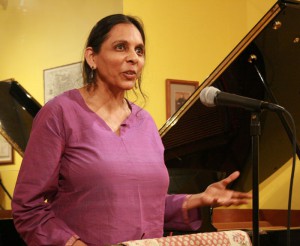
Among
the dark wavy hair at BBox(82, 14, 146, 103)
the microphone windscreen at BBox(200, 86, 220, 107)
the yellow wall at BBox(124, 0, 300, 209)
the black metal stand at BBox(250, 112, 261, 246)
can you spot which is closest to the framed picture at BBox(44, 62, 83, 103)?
the yellow wall at BBox(124, 0, 300, 209)

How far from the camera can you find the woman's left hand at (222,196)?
1745 mm

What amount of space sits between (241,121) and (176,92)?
4.77 ft

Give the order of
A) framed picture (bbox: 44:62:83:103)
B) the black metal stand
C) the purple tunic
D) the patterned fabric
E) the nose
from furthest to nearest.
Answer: framed picture (bbox: 44:62:83:103) < the nose < the purple tunic < the black metal stand < the patterned fabric

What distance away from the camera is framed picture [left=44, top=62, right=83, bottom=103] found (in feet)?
16.5

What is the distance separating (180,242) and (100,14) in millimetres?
3711

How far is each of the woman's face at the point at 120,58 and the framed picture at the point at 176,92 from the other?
2701mm

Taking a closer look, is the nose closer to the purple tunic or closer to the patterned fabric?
the purple tunic

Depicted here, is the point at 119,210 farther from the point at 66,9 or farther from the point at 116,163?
the point at 66,9

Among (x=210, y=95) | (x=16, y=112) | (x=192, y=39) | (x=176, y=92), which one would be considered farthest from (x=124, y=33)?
(x=192, y=39)

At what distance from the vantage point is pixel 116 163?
1.73 m

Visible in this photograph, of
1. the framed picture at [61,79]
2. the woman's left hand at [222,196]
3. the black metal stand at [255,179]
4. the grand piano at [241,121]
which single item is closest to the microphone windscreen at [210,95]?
the black metal stand at [255,179]

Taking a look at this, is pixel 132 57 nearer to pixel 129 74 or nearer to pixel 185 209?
pixel 129 74

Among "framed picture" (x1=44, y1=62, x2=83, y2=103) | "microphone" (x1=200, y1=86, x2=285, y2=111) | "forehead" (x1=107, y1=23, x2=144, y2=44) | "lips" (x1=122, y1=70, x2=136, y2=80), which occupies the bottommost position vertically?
"microphone" (x1=200, y1=86, x2=285, y2=111)

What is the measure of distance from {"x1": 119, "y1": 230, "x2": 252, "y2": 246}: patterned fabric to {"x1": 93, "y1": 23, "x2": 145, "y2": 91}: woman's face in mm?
647
